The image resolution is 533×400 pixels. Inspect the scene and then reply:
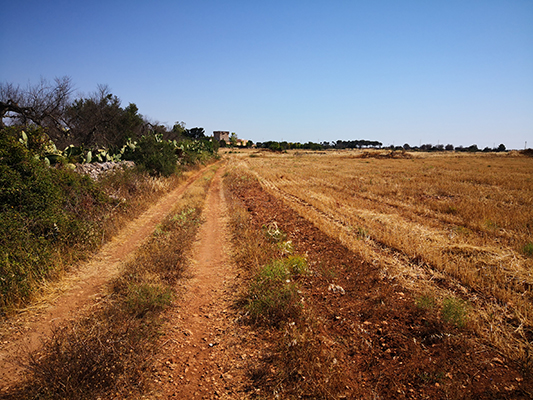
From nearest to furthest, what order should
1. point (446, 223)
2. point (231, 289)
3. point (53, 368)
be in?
point (53, 368), point (231, 289), point (446, 223)

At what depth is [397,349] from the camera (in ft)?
13.3

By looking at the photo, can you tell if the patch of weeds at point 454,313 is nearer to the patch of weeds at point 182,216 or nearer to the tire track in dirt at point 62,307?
the tire track in dirt at point 62,307

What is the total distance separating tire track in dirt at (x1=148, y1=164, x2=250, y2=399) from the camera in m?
3.62

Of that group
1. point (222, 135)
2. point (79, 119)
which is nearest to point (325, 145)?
point (222, 135)

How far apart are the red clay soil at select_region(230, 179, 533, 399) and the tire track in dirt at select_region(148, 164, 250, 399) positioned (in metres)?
0.57

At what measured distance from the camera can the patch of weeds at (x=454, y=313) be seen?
4355 millimetres

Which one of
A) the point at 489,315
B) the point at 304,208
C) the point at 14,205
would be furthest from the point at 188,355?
the point at 304,208

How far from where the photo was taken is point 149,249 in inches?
309

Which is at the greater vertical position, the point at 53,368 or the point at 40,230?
the point at 40,230

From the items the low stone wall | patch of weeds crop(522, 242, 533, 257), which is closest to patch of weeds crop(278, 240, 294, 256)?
patch of weeds crop(522, 242, 533, 257)

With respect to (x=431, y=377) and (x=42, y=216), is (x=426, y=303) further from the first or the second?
(x=42, y=216)

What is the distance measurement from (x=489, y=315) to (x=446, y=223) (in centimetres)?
697

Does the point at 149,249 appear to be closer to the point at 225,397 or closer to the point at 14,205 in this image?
the point at 14,205

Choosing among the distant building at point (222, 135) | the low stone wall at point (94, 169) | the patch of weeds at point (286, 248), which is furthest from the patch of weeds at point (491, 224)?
the distant building at point (222, 135)
